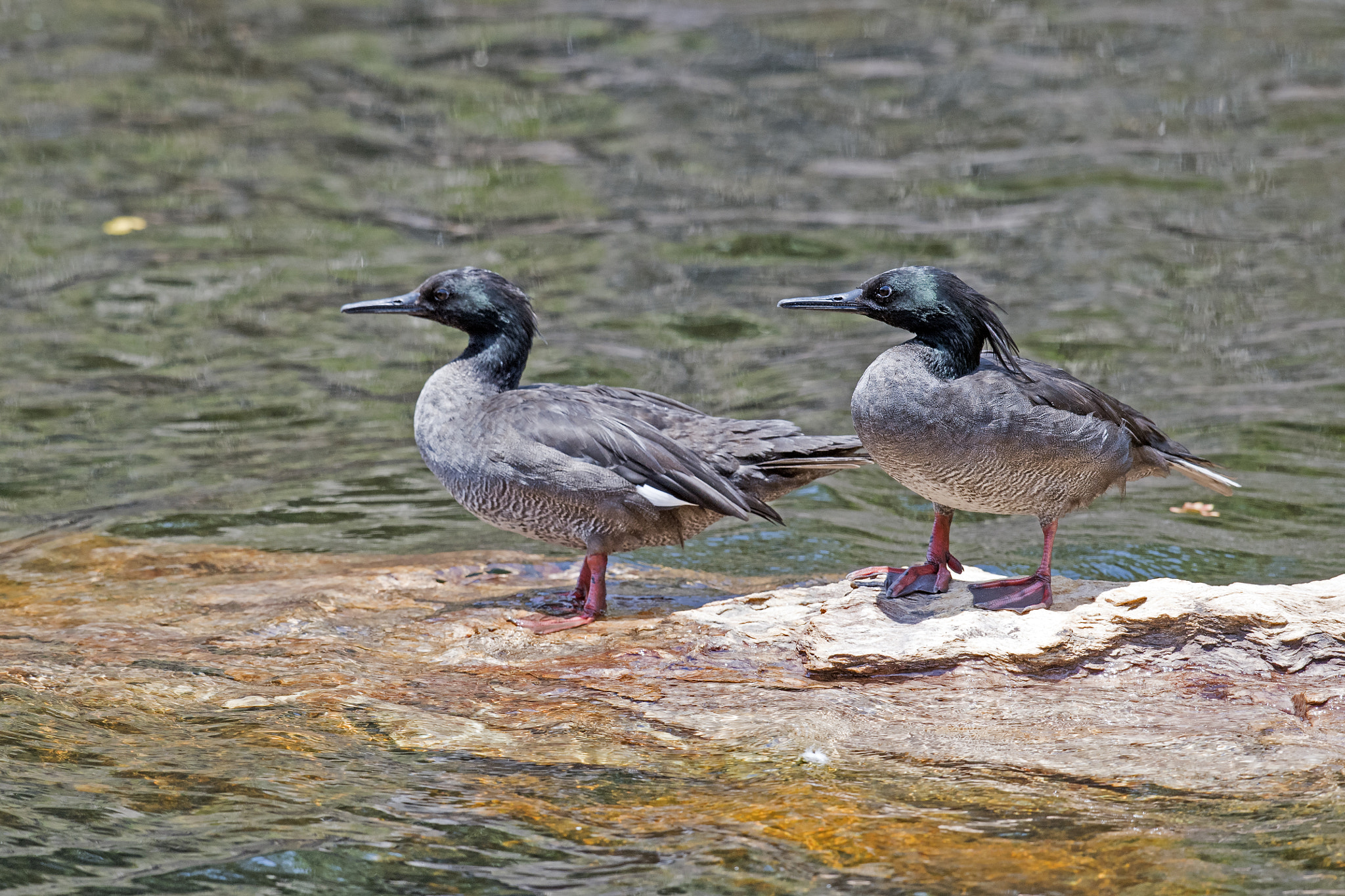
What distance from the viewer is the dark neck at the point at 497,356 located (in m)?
6.60

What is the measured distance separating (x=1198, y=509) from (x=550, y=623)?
13.6 feet

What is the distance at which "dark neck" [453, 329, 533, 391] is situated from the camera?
260 inches

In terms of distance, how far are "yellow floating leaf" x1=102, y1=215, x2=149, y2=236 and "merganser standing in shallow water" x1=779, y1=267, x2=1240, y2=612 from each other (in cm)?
922

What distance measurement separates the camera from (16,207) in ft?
43.8

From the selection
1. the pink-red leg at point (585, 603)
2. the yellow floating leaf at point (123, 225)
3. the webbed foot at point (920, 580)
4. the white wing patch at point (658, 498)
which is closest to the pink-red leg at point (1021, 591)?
the webbed foot at point (920, 580)

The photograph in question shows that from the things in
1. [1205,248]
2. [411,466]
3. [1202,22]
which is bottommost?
[411,466]

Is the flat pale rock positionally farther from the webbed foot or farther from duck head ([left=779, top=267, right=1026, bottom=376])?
duck head ([left=779, top=267, right=1026, bottom=376])

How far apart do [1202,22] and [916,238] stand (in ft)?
21.3

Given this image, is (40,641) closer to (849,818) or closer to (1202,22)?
(849,818)

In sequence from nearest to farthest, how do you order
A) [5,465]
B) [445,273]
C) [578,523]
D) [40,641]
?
1. [40,641]
2. [578,523]
3. [445,273]
4. [5,465]

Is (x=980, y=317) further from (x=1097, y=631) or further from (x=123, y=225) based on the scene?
(x=123, y=225)

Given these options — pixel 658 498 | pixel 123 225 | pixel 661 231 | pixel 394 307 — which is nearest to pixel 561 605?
pixel 658 498

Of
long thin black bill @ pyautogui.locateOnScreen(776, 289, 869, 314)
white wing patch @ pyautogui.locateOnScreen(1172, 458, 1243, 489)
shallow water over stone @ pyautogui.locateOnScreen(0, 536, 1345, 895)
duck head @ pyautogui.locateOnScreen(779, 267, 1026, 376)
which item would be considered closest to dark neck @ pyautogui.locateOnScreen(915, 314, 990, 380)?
duck head @ pyautogui.locateOnScreen(779, 267, 1026, 376)

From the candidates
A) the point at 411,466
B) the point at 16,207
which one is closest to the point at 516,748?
the point at 411,466
